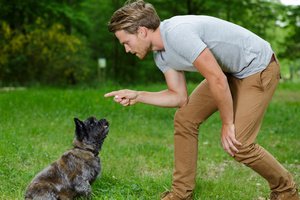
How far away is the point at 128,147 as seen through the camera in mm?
7879

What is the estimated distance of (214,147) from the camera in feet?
27.8

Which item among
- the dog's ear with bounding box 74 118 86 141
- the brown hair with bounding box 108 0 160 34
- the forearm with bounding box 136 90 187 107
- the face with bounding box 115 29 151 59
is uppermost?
the brown hair with bounding box 108 0 160 34

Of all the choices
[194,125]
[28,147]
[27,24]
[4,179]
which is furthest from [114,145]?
[27,24]

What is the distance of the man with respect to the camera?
4.34 metres

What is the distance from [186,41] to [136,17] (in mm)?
487

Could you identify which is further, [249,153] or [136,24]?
[249,153]

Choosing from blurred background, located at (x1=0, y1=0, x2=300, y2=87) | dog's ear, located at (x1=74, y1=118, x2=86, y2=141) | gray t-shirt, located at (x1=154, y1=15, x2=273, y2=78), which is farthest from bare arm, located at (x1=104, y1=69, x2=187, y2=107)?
blurred background, located at (x1=0, y1=0, x2=300, y2=87)

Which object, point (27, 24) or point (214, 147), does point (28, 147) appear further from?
point (27, 24)

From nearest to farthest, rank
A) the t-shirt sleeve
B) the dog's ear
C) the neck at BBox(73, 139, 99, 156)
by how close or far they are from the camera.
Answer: the t-shirt sleeve, the dog's ear, the neck at BBox(73, 139, 99, 156)

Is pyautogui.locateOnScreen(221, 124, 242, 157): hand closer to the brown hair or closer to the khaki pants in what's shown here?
the khaki pants

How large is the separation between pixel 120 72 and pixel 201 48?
85.8ft

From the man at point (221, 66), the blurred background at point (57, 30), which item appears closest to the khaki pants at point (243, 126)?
the man at point (221, 66)

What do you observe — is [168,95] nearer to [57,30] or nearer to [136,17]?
[136,17]

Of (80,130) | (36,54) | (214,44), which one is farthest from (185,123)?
(36,54)
